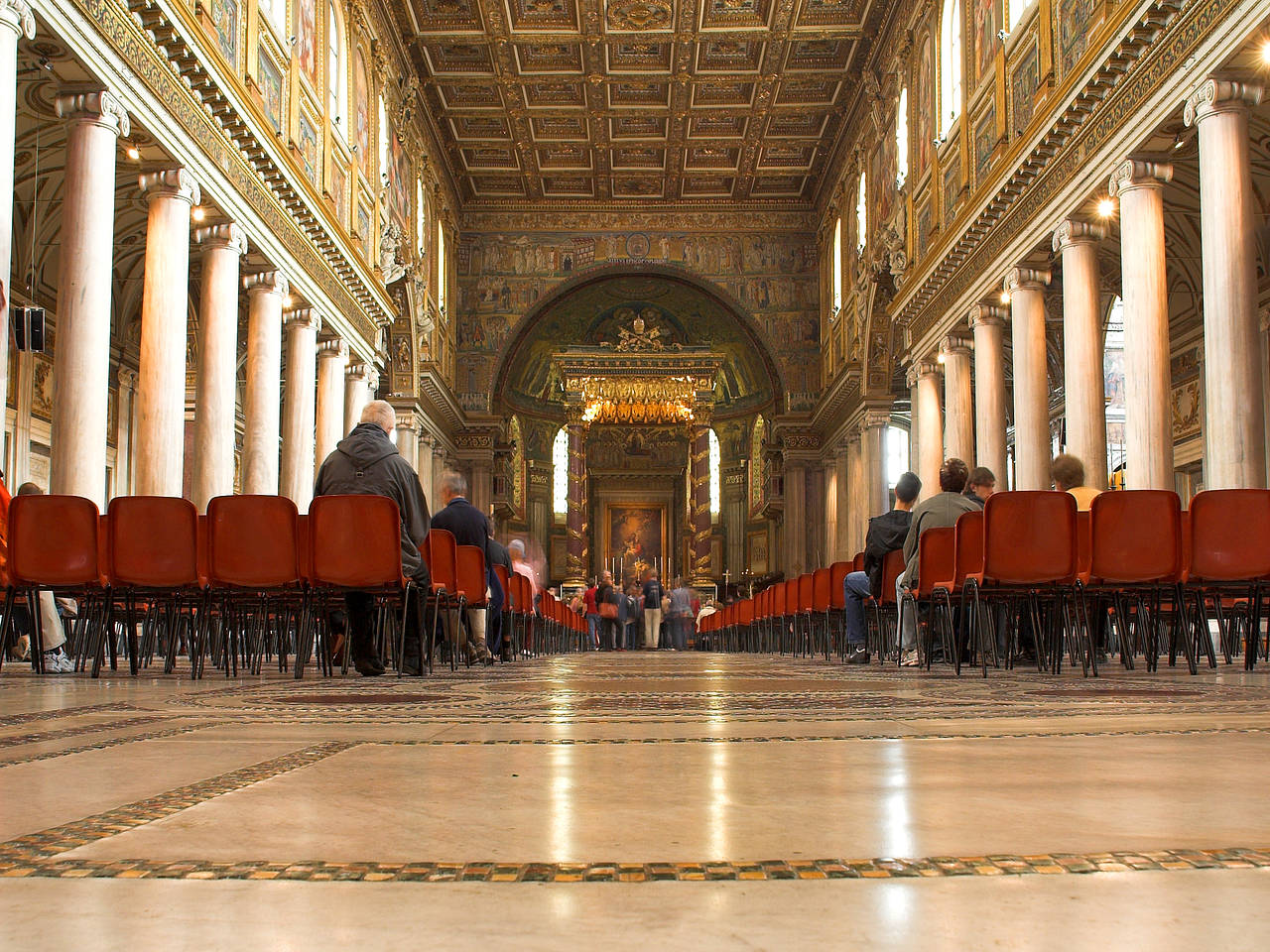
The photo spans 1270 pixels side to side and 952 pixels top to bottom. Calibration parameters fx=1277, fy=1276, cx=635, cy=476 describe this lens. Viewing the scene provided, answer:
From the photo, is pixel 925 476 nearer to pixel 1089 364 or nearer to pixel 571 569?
A: pixel 1089 364

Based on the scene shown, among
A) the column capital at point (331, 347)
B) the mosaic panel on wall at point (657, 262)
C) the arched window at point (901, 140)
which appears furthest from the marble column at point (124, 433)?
the arched window at point (901, 140)

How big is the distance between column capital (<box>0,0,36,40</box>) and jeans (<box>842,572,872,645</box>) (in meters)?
7.17

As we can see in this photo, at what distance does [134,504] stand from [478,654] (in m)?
3.58


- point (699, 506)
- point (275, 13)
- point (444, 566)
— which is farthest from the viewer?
point (699, 506)

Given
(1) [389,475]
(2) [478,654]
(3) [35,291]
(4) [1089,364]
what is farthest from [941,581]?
(3) [35,291]

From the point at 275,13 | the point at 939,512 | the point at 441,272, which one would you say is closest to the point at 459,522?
the point at 939,512

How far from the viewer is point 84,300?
10289 millimetres

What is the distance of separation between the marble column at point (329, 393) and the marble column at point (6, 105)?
10842 millimetres

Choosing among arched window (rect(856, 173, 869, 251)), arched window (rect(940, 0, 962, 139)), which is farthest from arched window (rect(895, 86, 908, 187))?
arched window (rect(856, 173, 869, 251))

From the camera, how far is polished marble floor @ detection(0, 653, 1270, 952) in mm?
1015

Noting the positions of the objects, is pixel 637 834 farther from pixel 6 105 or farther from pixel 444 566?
pixel 6 105

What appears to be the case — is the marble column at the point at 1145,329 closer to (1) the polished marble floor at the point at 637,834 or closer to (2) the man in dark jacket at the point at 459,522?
(2) the man in dark jacket at the point at 459,522

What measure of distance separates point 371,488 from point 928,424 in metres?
15.7

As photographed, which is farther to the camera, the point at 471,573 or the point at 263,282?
the point at 263,282
